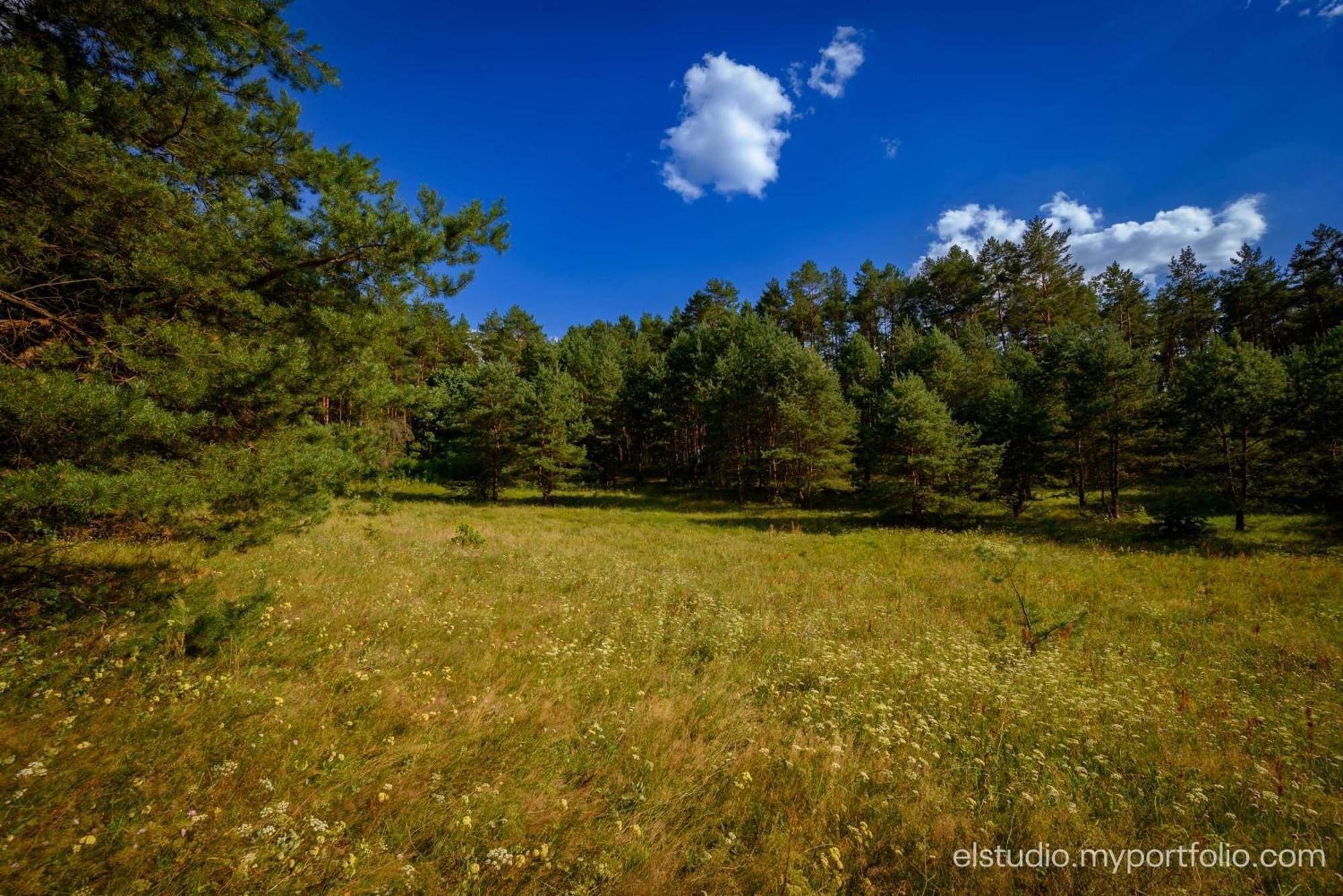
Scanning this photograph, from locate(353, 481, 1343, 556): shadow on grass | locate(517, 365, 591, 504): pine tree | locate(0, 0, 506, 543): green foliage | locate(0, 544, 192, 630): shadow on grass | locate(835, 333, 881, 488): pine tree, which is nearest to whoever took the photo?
locate(0, 0, 506, 543): green foliage

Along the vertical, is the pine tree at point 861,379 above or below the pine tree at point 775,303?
below

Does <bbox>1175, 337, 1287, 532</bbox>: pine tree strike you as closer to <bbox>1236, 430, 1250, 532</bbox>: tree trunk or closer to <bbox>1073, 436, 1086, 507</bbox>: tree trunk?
<bbox>1236, 430, 1250, 532</bbox>: tree trunk

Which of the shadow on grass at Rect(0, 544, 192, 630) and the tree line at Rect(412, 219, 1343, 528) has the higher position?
the tree line at Rect(412, 219, 1343, 528)

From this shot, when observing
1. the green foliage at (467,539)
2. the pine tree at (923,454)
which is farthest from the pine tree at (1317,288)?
the green foliage at (467,539)

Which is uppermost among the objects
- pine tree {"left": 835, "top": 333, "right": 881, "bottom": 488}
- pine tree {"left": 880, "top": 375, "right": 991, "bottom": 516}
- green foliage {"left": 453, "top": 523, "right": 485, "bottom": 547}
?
pine tree {"left": 835, "top": 333, "right": 881, "bottom": 488}

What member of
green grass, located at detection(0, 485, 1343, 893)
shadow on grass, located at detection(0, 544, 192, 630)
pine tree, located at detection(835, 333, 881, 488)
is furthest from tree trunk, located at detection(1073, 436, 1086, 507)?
shadow on grass, located at detection(0, 544, 192, 630)

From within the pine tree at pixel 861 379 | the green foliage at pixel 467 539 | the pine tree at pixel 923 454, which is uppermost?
the pine tree at pixel 861 379

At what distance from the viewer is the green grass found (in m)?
2.80

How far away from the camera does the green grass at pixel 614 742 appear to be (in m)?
2.80

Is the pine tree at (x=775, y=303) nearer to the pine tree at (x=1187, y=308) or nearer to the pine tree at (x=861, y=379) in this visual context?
the pine tree at (x=861, y=379)

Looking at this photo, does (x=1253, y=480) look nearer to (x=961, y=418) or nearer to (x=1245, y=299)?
(x=961, y=418)

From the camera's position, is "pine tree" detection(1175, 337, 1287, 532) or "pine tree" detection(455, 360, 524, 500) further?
"pine tree" detection(455, 360, 524, 500)

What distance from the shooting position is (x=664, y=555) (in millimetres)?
15148

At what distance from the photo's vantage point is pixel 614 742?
430 cm
